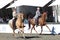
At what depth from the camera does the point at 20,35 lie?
1002 inches

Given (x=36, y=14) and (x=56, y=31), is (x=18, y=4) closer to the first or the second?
(x=36, y=14)

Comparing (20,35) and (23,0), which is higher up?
(23,0)

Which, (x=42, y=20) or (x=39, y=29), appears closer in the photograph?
(x=42, y=20)

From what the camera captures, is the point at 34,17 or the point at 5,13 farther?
the point at 5,13

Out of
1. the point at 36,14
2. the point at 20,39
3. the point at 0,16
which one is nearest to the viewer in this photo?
the point at 20,39

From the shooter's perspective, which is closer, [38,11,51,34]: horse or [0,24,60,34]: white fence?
[38,11,51,34]: horse

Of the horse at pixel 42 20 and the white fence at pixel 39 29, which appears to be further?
the white fence at pixel 39 29

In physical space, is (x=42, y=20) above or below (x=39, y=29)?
above

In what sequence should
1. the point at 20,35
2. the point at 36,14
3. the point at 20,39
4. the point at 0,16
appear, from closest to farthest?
the point at 20,39 → the point at 20,35 → the point at 36,14 → the point at 0,16

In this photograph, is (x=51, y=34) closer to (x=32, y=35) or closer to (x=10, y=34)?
(x=32, y=35)

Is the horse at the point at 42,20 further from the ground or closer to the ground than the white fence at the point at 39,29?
further from the ground

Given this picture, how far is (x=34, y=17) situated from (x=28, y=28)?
980mm

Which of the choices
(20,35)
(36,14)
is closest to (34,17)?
(36,14)

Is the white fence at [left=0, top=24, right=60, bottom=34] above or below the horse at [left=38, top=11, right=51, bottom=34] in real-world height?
below
